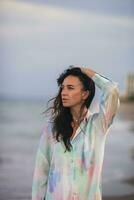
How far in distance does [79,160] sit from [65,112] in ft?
0.59

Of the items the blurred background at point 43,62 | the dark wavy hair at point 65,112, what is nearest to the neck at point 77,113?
the dark wavy hair at point 65,112

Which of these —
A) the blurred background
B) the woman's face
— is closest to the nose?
the woman's face

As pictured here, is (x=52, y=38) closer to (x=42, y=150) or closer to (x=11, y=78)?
(x=11, y=78)

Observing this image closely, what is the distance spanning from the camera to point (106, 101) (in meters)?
1.62

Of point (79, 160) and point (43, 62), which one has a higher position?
point (43, 62)

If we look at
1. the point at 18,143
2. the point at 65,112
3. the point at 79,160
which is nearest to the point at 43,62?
the point at 18,143

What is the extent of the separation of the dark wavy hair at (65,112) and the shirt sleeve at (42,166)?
4cm

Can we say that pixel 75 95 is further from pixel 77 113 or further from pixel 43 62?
pixel 43 62

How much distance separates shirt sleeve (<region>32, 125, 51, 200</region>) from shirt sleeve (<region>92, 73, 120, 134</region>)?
0.17 meters

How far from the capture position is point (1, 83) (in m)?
3.33

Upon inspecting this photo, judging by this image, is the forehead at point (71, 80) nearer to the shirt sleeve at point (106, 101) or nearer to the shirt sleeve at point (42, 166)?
the shirt sleeve at point (106, 101)

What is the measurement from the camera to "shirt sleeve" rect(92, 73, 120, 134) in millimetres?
1620

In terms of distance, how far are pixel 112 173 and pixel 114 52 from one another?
873 mm

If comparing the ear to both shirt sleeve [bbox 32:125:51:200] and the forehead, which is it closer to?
the forehead
